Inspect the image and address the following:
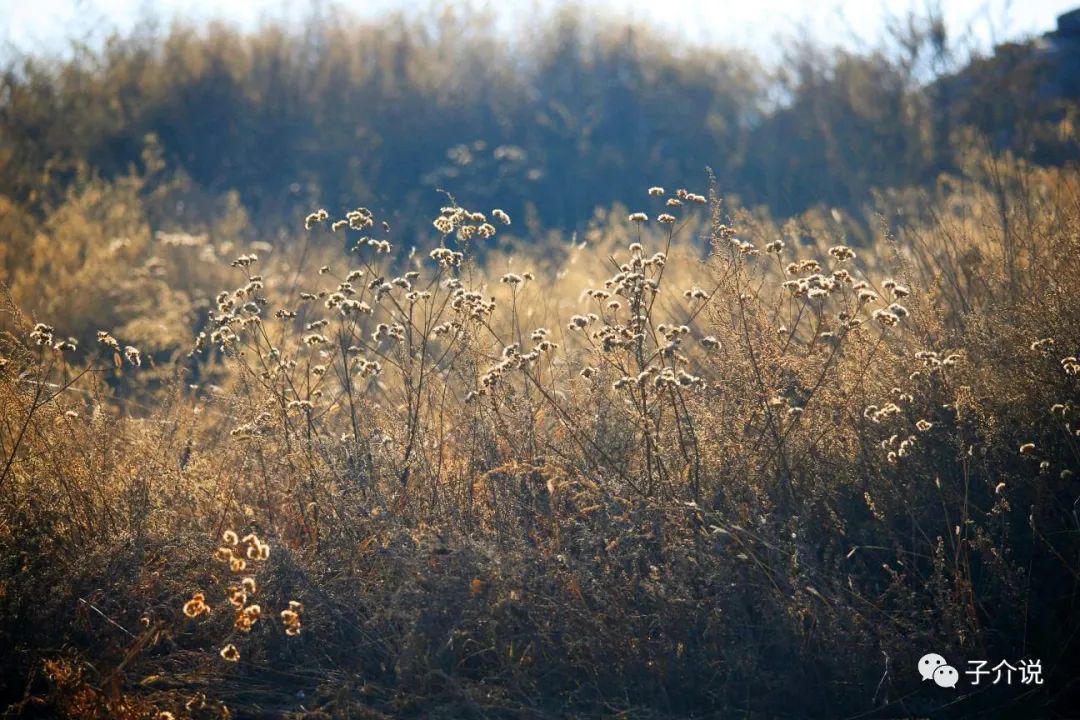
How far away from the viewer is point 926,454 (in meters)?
3.84

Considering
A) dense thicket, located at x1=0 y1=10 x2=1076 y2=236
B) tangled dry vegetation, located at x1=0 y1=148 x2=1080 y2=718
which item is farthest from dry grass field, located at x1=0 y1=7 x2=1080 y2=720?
dense thicket, located at x1=0 y1=10 x2=1076 y2=236

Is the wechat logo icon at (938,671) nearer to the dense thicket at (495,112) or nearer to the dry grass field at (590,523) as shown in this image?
the dry grass field at (590,523)

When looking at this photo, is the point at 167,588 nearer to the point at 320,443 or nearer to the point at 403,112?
the point at 320,443

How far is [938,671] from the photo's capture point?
3.13 meters

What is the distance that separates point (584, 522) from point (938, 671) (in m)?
1.21

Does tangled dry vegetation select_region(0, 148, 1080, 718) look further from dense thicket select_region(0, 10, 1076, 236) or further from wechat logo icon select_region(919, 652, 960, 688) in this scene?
dense thicket select_region(0, 10, 1076, 236)

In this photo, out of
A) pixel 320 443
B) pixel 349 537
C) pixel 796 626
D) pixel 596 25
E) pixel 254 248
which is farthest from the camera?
pixel 596 25

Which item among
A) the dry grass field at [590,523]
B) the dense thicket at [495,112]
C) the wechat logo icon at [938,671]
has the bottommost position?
the wechat logo icon at [938,671]

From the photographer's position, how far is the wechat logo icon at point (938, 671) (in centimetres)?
313

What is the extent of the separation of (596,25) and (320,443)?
14640 mm

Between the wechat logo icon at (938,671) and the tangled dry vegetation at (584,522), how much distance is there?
32 millimetres

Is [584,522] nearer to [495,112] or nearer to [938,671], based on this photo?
[938,671]

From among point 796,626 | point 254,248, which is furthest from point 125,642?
point 254,248

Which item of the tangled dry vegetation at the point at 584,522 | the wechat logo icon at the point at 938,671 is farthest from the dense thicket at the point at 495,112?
the wechat logo icon at the point at 938,671
